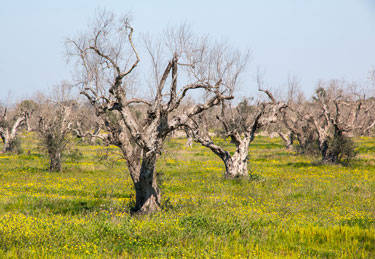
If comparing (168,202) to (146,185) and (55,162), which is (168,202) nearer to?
(146,185)

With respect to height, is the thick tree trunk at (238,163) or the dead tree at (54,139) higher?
the dead tree at (54,139)

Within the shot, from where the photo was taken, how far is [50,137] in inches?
1067

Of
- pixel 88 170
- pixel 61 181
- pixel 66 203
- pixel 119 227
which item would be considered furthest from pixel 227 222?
pixel 88 170

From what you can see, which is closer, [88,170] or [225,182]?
[225,182]

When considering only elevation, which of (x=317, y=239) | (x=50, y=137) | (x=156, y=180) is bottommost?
(x=317, y=239)

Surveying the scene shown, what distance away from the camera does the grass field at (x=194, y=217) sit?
29.8 feet

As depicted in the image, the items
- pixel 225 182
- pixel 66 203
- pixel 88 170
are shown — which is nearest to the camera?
pixel 66 203

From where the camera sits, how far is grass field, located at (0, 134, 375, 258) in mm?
9094

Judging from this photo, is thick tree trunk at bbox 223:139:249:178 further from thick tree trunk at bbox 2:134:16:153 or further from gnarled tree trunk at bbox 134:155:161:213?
thick tree trunk at bbox 2:134:16:153

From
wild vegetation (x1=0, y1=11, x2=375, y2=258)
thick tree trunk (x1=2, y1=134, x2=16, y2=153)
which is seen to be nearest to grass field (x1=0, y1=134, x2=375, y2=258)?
wild vegetation (x1=0, y1=11, x2=375, y2=258)

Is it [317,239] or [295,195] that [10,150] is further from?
[317,239]

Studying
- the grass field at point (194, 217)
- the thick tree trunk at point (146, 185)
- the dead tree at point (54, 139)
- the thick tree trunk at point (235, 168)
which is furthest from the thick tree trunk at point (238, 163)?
the dead tree at point (54, 139)

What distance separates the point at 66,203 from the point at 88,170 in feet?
38.1

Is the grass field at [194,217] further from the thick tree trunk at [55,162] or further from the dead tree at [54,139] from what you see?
the dead tree at [54,139]
